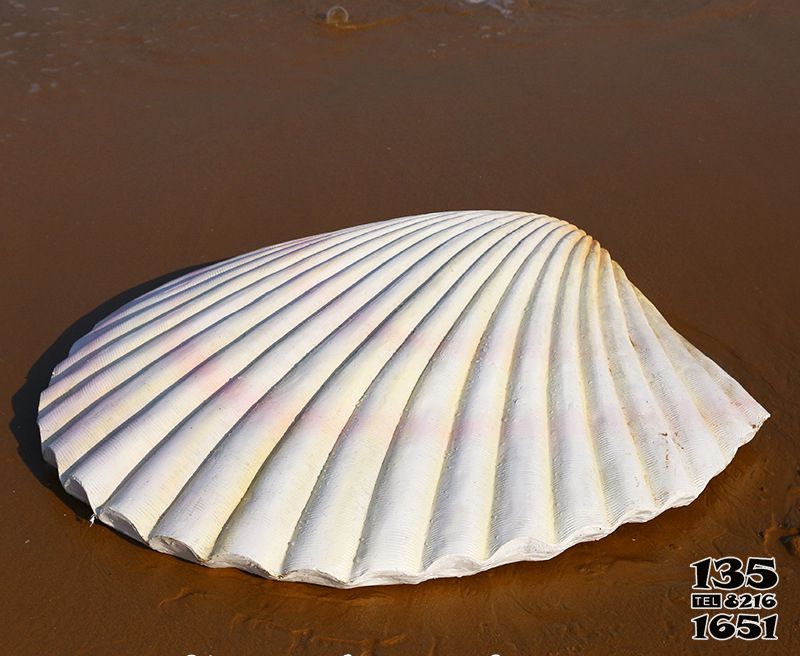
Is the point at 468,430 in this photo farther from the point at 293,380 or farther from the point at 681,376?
the point at 681,376

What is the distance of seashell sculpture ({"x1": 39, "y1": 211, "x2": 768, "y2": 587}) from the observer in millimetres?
2980

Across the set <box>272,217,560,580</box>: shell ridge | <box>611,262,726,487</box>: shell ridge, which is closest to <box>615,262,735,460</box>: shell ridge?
<box>611,262,726,487</box>: shell ridge

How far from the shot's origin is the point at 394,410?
324 centimetres

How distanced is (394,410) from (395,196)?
2468 millimetres

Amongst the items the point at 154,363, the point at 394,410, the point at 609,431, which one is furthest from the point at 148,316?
the point at 609,431

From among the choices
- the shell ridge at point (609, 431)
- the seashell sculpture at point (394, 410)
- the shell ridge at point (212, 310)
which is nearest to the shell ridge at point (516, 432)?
the seashell sculpture at point (394, 410)

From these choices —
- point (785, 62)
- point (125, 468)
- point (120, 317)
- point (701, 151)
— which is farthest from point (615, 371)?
point (785, 62)

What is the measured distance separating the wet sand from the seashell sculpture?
19cm

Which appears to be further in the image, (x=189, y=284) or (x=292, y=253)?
(x=189, y=284)

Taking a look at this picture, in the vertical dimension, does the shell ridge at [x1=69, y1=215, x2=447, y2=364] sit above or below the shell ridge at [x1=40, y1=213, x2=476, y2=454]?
above

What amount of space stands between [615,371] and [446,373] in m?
0.70

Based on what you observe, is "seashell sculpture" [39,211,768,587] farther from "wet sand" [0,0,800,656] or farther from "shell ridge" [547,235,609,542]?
"wet sand" [0,0,800,656]

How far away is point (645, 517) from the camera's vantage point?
3189 mm

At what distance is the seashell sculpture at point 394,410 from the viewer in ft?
9.78
